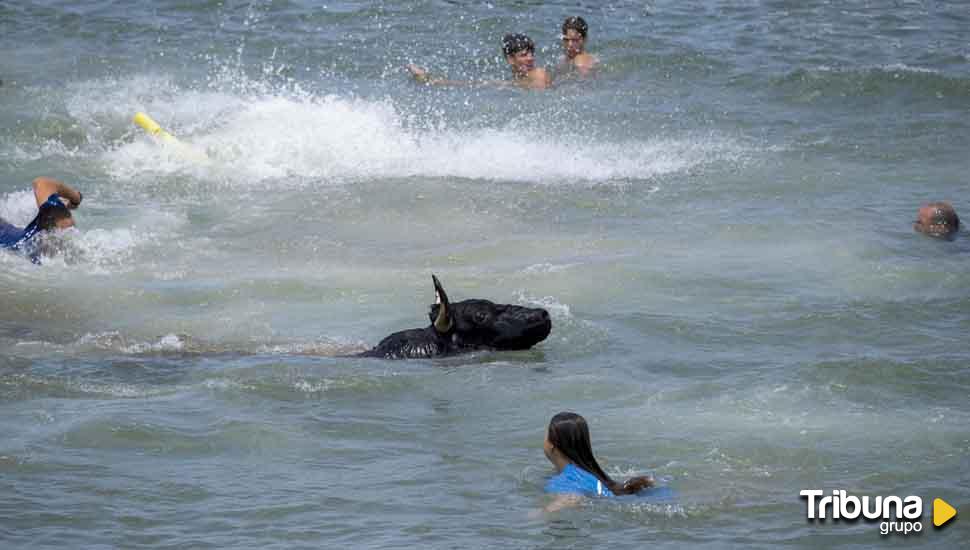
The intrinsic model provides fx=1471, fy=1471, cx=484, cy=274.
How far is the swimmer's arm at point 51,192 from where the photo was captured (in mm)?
11594

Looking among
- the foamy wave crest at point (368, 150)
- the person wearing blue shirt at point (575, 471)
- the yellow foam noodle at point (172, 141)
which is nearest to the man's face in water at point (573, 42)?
the foamy wave crest at point (368, 150)

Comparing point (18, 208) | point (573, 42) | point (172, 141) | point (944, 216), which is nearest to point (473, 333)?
point (944, 216)

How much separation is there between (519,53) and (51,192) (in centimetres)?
753

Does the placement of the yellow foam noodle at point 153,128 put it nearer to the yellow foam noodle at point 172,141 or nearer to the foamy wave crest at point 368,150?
the yellow foam noodle at point 172,141

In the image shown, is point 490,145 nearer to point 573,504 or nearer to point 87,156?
point 87,156

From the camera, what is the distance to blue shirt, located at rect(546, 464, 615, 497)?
23.0 feet

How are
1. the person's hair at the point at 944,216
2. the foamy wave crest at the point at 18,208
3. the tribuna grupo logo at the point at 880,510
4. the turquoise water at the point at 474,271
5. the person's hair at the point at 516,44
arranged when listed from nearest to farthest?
the tribuna grupo logo at the point at 880,510
the turquoise water at the point at 474,271
the person's hair at the point at 944,216
the foamy wave crest at the point at 18,208
the person's hair at the point at 516,44

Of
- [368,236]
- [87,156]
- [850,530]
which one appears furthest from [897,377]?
[87,156]

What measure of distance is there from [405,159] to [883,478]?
28.5 ft

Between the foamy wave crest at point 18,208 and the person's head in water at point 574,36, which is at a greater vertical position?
A: the person's head in water at point 574,36

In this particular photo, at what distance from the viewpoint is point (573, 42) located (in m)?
18.2

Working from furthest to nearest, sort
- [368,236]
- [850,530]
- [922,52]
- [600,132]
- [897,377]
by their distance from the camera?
[922,52] < [600,132] < [368,236] < [897,377] < [850,530]

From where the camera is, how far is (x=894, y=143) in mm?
15594

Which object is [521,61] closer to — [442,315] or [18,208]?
[18,208]
